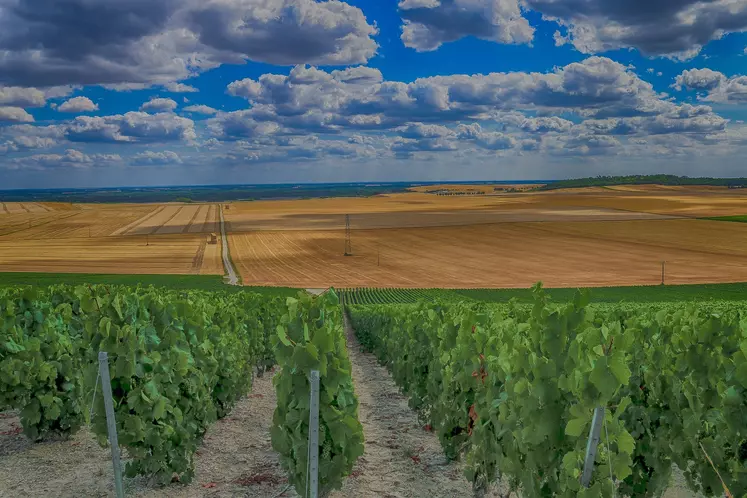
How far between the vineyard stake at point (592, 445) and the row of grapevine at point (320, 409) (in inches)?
120

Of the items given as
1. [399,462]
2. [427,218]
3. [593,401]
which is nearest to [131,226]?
[427,218]

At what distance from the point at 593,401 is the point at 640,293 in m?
51.9

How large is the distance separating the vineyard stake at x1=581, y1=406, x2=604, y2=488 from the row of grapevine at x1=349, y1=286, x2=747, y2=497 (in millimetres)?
87

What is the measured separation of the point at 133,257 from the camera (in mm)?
82500

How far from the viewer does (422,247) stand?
95.8 m

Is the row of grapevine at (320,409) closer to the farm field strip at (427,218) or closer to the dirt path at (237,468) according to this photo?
the dirt path at (237,468)

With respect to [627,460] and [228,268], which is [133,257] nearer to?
[228,268]

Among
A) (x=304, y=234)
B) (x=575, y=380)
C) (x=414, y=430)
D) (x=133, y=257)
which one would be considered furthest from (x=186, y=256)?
(x=575, y=380)

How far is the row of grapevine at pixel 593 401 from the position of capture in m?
5.57

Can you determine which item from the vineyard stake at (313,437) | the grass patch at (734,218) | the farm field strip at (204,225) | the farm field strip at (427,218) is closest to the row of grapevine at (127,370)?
the vineyard stake at (313,437)

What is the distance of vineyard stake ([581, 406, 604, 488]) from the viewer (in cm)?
517

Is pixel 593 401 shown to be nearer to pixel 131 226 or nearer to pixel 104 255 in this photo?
pixel 104 255

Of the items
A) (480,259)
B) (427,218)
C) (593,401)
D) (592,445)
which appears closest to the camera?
(592,445)

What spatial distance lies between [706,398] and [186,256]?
8496 cm
